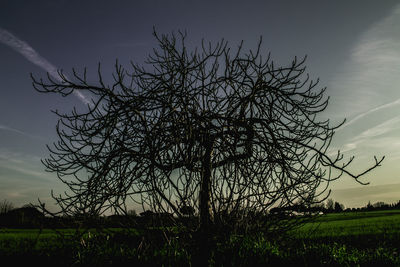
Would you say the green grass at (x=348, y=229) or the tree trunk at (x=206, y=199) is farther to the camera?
the green grass at (x=348, y=229)

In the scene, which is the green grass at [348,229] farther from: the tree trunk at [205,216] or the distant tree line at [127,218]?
the tree trunk at [205,216]

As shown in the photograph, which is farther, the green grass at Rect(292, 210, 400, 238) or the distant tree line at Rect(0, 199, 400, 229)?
the green grass at Rect(292, 210, 400, 238)

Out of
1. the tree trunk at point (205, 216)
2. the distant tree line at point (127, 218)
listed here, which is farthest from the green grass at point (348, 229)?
the tree trunk at point (205, 216)

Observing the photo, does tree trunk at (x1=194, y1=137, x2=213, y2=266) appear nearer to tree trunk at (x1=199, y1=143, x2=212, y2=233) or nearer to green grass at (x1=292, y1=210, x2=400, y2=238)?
tree trunk at (x1=199, y1=143, x2=212, y2=233)

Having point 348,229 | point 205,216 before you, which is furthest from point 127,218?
point 348,229

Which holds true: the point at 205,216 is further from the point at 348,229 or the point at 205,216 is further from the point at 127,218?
the point at 348,229

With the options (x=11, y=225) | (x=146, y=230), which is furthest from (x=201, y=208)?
(x=11, y=225)

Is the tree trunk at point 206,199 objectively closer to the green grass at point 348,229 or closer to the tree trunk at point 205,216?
the tree trunk at point 205,216

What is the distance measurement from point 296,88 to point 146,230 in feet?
9.16

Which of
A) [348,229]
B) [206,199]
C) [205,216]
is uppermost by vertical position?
[206,199]

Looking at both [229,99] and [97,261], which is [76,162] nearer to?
[97,261]

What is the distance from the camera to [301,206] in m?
3.95

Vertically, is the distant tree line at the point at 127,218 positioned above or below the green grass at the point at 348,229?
above

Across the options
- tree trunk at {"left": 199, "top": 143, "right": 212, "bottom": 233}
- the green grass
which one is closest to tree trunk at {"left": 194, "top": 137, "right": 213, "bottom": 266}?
tree trunk at {"left": 199, "top": 143, "right": 212, "bottom": 233}
